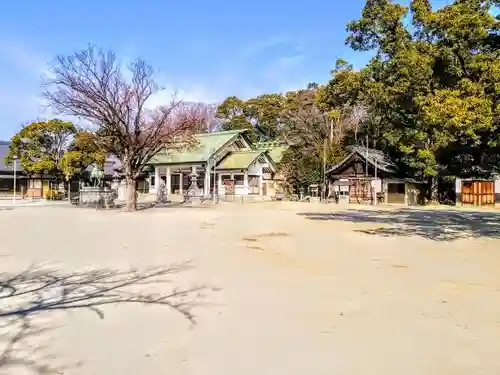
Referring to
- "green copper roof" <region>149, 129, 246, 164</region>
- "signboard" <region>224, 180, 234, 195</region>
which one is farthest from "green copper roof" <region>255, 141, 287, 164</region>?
"signboard" <region>224, 180, 234, 195</region>

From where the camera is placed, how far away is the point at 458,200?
3438 cm

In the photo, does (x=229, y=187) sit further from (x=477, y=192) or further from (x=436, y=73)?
(x=436, y=73)

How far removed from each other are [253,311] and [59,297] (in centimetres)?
241

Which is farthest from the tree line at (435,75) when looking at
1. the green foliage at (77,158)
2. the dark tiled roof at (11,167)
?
the dark tiled roof at (11,167)

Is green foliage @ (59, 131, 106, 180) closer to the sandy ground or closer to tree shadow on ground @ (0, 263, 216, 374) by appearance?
the sandy ground

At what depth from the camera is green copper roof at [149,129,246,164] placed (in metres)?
42.0

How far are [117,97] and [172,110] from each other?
340cm

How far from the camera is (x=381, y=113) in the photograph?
18.5 m

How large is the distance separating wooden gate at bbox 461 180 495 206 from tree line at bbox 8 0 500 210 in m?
0.90

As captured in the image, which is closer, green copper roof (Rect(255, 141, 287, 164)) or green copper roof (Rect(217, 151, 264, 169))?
green copper roof (Rect(217, 151, 264, 169))

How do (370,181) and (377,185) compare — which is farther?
(370,181)

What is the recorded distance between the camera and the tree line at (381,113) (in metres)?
13.5

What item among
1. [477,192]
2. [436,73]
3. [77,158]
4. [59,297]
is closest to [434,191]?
[477,192]

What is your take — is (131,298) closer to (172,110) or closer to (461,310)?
(461,310)
